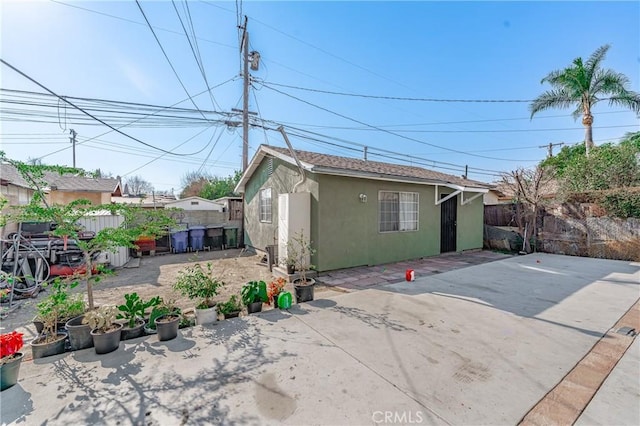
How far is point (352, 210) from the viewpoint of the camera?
24.0 ft

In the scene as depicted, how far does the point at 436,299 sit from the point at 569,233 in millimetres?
9161

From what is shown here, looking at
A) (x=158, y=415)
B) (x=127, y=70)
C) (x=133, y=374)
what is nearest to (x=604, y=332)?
(x=158, y=415)

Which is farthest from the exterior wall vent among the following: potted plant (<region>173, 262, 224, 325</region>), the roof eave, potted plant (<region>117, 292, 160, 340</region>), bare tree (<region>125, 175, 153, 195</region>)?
bare tree (<region>125, 175, 153, 195</region>)

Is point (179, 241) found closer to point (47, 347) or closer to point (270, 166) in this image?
point (270, 166)

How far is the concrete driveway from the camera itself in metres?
2.16

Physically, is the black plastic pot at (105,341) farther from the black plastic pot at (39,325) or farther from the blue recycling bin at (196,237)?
the blue recycling bin at (196,237)

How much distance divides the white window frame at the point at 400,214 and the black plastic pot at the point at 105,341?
6.41 meters

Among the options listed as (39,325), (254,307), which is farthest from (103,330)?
(254,307)

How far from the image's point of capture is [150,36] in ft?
21.1

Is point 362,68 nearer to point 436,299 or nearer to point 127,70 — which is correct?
point 127,70

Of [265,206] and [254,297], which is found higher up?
[265,206]

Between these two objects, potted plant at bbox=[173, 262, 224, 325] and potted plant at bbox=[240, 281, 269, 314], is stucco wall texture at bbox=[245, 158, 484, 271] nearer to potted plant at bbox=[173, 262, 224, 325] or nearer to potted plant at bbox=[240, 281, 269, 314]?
potted plant at bbox=[240, 281, 269, 314]

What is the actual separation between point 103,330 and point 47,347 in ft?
1.90

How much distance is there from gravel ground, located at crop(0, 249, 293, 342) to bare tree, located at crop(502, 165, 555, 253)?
1034 centimetres
